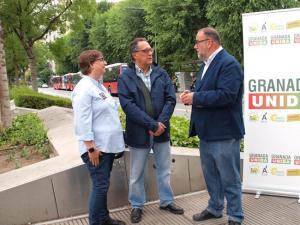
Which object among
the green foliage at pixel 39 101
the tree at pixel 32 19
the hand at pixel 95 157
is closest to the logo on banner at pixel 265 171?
the hand at pixel 95 157

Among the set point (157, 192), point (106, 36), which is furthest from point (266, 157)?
point (106, 36)

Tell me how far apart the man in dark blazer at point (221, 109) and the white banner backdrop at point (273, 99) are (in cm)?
83

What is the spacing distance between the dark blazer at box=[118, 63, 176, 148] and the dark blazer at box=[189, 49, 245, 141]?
15.3 inches

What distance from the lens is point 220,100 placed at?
152 inches

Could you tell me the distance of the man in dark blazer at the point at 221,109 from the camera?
390 centimetres

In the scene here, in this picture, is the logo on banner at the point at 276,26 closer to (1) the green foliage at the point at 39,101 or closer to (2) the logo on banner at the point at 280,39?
(2) the logo on banner at the point at 280,39

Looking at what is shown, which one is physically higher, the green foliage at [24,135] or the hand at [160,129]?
the hand at [160,129]

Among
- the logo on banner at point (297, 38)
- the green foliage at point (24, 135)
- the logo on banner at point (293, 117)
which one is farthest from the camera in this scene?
the green foliage at point (24, 135)

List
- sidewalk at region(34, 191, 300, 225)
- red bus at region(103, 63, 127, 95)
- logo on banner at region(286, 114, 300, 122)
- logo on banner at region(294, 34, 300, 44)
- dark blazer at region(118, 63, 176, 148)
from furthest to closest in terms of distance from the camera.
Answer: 1. red bus at region(103, 63, 127, 95)
2. logo on banner at region(286, 114, 300, 122)
3. logo on banner at region(294, 34, 300, 44)
4. sidewalk at region(34, 191, 300, 225)
5. dark blazer at region(118, 63, 176, 148)

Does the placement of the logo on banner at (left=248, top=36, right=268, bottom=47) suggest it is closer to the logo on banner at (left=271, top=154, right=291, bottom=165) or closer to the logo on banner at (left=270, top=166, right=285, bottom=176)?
the logo on banner at (left=271, top=154, right=291, bottom=165)

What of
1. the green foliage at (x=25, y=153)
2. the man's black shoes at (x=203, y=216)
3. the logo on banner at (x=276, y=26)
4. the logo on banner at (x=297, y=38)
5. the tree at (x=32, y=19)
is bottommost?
the man's black shoes at (x=203, y=216)

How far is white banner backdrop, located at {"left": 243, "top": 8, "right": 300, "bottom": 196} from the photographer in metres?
4.62

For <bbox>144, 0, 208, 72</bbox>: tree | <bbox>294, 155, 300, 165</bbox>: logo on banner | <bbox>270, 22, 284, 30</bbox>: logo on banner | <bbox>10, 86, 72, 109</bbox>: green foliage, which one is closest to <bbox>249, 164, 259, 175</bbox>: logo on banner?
<bbox>294, 155, 300, 165</bbox>: logo on banner

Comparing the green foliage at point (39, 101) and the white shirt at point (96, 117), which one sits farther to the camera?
the green foliage at point (39, 101)
